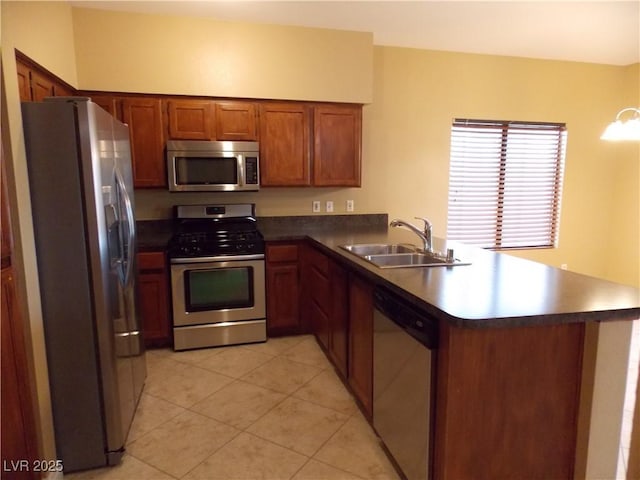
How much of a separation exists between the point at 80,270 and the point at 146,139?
1.73 metres

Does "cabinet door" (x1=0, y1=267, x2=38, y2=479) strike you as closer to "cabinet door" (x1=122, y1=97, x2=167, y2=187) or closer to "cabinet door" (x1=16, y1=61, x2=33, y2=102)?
"cabinet door" (x1=16, y1=61, x2=33, y2=102)

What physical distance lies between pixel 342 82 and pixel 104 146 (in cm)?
225

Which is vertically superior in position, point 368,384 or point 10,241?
point 10,241

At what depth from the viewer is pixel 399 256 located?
2.57 metres

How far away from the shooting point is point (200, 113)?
3318 mm

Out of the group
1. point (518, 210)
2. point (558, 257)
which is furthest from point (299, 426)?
point (558, 257)

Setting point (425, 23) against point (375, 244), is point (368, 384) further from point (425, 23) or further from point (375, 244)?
point (425, 23)

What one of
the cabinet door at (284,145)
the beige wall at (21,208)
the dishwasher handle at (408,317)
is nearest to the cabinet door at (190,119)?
the cabinet door at (284,145)

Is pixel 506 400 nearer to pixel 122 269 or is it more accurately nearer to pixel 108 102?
pixel 122 269

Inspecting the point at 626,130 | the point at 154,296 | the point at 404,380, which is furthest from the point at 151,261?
the point at 626,130

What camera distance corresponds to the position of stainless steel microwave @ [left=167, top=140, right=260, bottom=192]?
3238 millimetres

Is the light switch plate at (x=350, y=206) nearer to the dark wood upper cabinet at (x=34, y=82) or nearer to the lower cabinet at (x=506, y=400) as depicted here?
the dark wood upper cabinet at (x=34, y=82)

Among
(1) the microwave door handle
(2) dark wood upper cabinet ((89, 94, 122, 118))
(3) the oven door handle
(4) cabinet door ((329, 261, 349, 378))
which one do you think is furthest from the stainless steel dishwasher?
(2) dark wood upper cabinet ((89, 94, 122, 118))

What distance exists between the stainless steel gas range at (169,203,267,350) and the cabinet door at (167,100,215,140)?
24.6 inches
